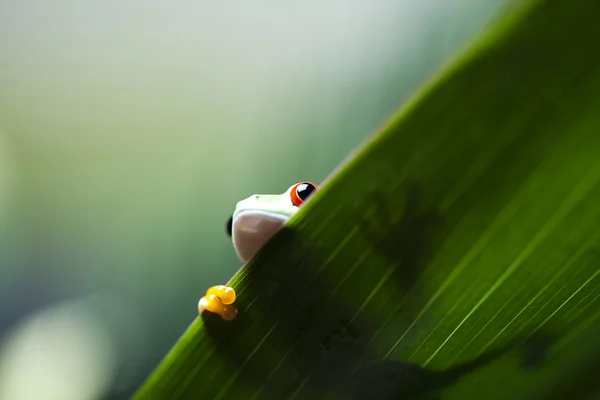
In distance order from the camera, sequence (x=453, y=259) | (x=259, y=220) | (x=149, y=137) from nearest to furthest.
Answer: (x=453, y=259) → (x=259, y=220) → (x=149, y=137)

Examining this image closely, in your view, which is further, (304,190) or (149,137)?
(149,137)

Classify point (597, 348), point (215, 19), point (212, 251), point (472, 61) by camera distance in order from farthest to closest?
point (212, 251)
point (215, 19)
point (597, 348)
point (472, 61)

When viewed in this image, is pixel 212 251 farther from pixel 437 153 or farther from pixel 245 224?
pixel 437 153

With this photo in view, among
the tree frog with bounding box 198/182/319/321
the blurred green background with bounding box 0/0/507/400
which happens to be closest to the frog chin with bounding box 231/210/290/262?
the tree frog with bounding box 198/182/319/321

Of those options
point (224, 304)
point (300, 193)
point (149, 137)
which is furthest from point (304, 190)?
point (149, 137)

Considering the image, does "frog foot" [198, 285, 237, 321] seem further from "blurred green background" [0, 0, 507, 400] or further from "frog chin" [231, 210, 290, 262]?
"blurred green background" [0, 0, 507, 400]

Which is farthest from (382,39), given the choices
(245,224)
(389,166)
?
(389,166)

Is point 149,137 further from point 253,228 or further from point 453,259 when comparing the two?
point 453,259
